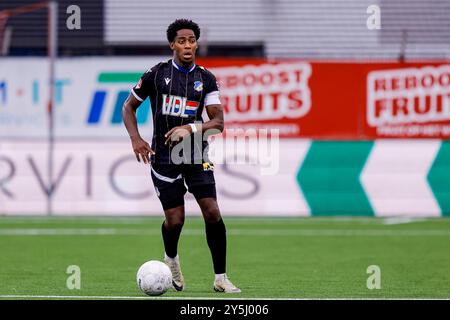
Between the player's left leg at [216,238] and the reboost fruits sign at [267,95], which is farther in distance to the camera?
the reboost fruits sign at [267,95]

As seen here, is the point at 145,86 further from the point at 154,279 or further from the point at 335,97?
the point at 335,97

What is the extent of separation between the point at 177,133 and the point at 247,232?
8.02m

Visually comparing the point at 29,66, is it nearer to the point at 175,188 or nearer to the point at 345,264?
the point at 345,264

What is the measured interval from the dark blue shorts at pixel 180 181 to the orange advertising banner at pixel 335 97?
1128 cm

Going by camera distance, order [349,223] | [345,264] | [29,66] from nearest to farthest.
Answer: [345,264] < [349,223] < [29,66]

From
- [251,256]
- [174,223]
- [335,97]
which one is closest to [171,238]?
[174,223]

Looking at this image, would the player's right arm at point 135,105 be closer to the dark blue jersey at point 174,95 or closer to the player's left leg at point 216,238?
the dark blue jersey at point 174,95

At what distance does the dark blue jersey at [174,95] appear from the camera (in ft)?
32.3

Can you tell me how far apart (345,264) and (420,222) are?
6.79 metres

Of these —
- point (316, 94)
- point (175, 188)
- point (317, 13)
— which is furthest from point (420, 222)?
point (175, 188)

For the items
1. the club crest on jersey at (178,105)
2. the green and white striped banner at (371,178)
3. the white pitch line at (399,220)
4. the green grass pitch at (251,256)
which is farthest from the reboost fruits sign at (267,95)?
the club crest on jersey at (178,105)

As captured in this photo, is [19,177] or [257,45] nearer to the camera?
[19,177]

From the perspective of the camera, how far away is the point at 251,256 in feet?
45.2

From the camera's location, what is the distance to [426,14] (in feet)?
78.3
